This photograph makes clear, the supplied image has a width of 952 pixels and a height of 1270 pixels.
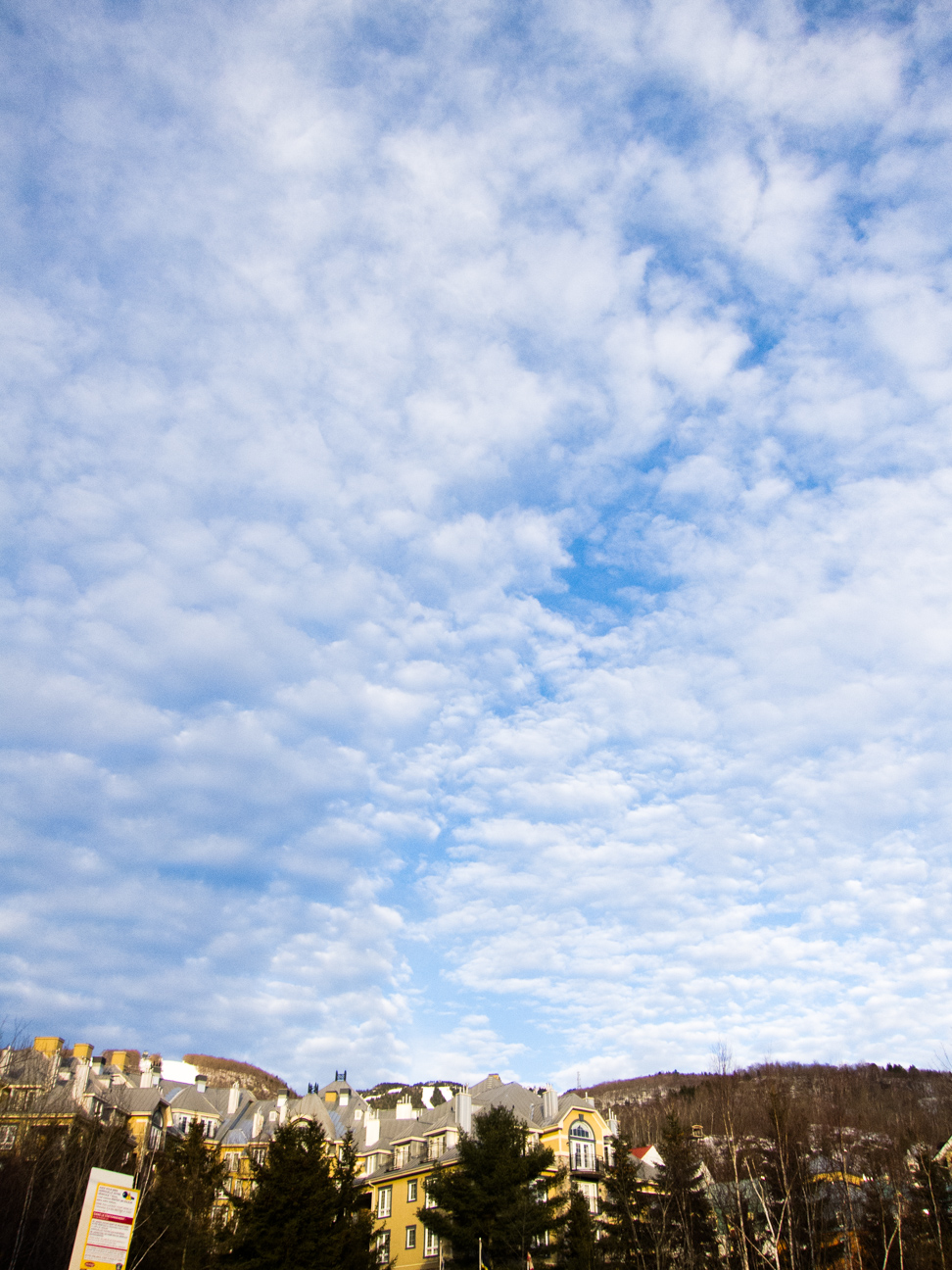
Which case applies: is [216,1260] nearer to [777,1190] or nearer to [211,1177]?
[211,1177]

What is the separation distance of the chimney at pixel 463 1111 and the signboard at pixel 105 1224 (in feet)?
159

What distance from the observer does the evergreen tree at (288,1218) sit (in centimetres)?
3478

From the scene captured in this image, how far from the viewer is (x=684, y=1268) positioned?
42125mm

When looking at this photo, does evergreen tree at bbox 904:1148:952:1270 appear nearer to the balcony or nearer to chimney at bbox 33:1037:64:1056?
the balcony

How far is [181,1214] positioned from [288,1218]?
1074 cm

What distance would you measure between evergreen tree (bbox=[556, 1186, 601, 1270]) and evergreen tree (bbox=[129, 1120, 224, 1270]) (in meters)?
15.7

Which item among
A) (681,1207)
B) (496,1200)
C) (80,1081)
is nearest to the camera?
(496,1200)

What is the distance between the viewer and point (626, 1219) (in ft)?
156

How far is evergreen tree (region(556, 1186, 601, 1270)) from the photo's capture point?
41344mm

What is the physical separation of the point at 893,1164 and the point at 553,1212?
2136 cm

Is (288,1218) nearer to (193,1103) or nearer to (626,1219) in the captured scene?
(626,1219)

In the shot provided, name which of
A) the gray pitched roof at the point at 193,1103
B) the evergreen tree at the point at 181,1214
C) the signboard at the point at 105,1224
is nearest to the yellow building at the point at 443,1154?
the evergreen tree at the point at 181,1214

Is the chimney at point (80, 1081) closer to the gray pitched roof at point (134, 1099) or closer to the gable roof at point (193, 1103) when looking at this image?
the gray pitched roof at point (134, 1099)

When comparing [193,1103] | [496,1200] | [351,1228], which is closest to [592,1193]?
[496,1200]
